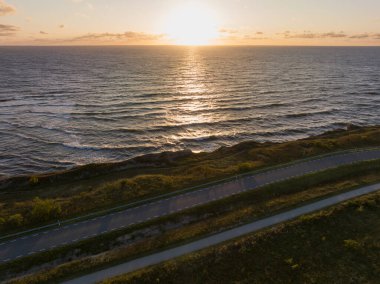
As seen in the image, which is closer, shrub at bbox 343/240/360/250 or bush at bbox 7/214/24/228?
shrub at bbox 343/240/360/250

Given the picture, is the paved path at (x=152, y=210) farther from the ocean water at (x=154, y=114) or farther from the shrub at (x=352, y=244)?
the ocean water at (x=154, y=114)

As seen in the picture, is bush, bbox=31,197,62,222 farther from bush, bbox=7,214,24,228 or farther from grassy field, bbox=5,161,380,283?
grassy field, bbox=5,161,380,283

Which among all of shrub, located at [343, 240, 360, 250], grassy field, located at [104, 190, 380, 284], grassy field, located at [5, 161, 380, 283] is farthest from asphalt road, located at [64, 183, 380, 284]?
shrub, located at [343, 240, 360, 250]

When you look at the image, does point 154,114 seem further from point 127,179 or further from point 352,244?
point 352,244

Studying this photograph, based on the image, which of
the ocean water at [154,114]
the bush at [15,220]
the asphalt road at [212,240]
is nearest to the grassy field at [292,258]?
the asphalt road at [212,240]

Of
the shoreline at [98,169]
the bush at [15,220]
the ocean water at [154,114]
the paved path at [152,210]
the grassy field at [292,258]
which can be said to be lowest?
the ocean water at [154,114]

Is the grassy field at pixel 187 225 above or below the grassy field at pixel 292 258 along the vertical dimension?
below

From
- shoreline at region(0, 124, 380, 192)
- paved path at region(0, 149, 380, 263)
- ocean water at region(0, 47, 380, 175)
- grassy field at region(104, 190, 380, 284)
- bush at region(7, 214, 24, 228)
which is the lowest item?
ocean water at region(0, 47, 380, 175)
